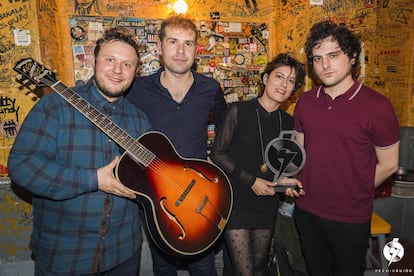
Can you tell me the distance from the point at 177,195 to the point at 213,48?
3.14m

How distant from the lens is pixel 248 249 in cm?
250

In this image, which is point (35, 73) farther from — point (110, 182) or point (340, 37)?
point (340, 37)

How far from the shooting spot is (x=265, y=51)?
192 inches

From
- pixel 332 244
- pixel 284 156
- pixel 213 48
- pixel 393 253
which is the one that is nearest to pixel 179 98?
pixel 284 156

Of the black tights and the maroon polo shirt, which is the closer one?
the maroon polo shirt

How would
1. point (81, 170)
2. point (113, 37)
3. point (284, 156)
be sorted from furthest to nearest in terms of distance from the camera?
point (284, 156) < point (113, 37) < point (81, 170)

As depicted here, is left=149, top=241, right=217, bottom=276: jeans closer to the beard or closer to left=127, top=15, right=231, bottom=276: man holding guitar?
left=127, top=15, right=231, bottom=276: man holding guitar

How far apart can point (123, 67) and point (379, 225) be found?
315 cm

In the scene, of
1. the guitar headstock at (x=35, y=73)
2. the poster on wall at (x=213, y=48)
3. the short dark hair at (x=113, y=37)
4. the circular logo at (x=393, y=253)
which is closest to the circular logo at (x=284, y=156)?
the short dark hair at (x=113, y=37)

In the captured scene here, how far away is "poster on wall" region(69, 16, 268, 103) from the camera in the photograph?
421cm

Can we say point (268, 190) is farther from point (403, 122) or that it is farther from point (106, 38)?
point (403, 122)

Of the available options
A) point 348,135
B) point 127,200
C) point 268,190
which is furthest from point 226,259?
point 348,135

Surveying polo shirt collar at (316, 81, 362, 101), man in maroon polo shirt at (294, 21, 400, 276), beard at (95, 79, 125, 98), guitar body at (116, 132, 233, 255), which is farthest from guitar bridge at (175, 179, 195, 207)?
polo shirt collar at (316, 81, 362, 101)

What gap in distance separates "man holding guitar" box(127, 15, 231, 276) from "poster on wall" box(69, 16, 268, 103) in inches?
74.3
